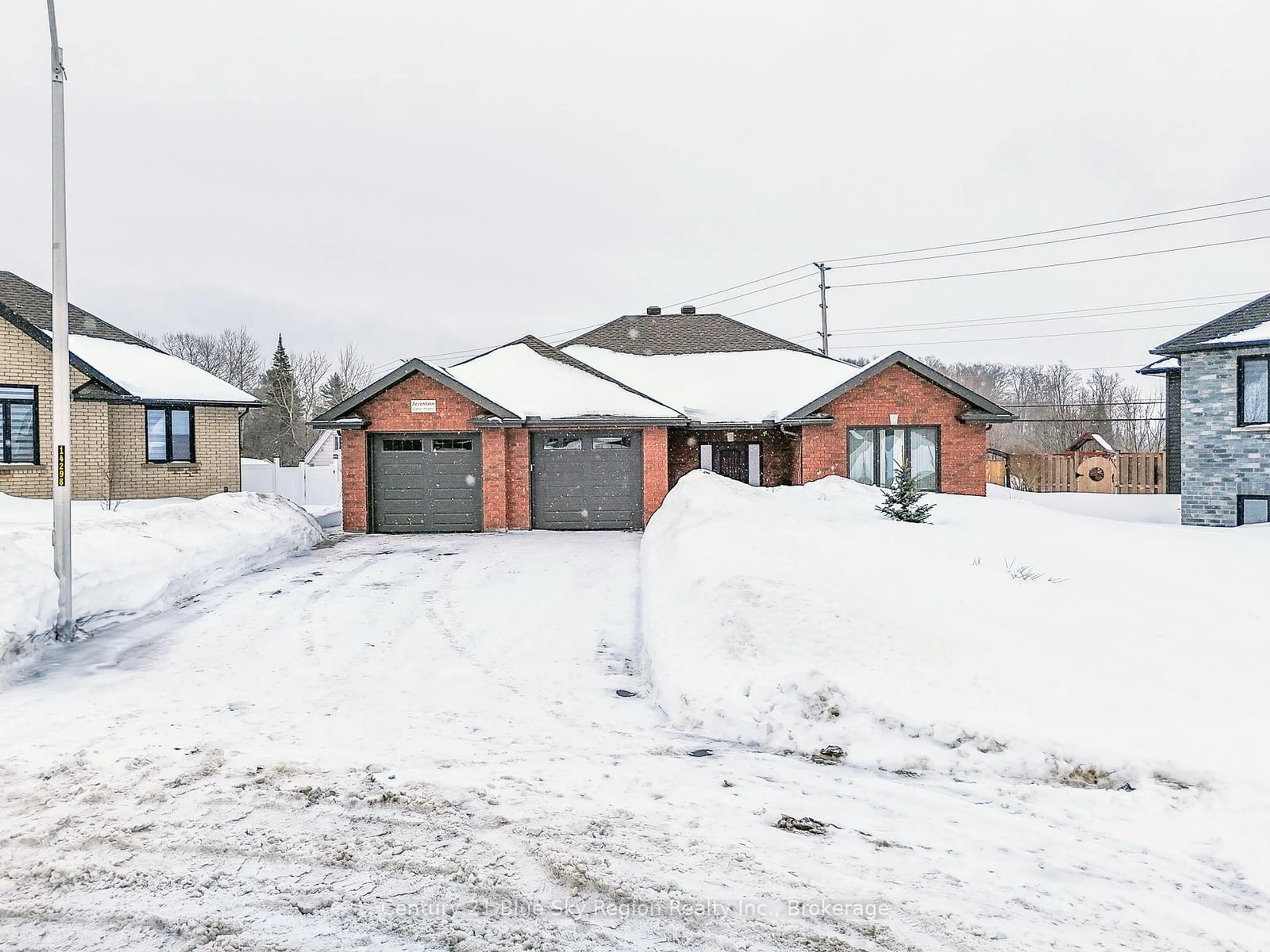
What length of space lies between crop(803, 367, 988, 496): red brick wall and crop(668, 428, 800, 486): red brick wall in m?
2.29

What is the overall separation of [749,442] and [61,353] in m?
16.8

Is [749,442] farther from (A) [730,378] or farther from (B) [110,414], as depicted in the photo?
(B) [110,414]

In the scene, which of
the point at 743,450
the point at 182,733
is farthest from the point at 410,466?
the point at 182,733

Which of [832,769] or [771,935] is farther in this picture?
[832,769]

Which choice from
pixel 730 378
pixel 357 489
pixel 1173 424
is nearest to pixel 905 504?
pixel 730 378

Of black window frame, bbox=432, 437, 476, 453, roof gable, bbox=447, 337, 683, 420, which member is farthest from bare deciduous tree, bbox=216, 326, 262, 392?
black window frame, bbox=432, 437, 476, 453

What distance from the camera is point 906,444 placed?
18.8m

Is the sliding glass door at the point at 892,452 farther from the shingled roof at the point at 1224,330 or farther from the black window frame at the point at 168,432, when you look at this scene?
the black window frame at the point at 168,432

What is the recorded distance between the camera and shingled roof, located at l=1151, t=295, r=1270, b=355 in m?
16.5

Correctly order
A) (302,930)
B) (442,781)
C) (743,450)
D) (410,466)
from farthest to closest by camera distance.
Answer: (743,450) < (410,466) < (442,781) < (302,930)

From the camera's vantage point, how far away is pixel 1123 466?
95.2 ft

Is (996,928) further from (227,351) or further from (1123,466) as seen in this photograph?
(227,351)

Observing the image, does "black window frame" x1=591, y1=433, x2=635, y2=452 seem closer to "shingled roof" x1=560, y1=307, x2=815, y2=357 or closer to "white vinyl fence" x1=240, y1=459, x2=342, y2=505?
"shingled roof" x1=560, y1=307, x2=815, y2=357

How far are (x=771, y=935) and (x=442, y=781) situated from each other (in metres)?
2.27
